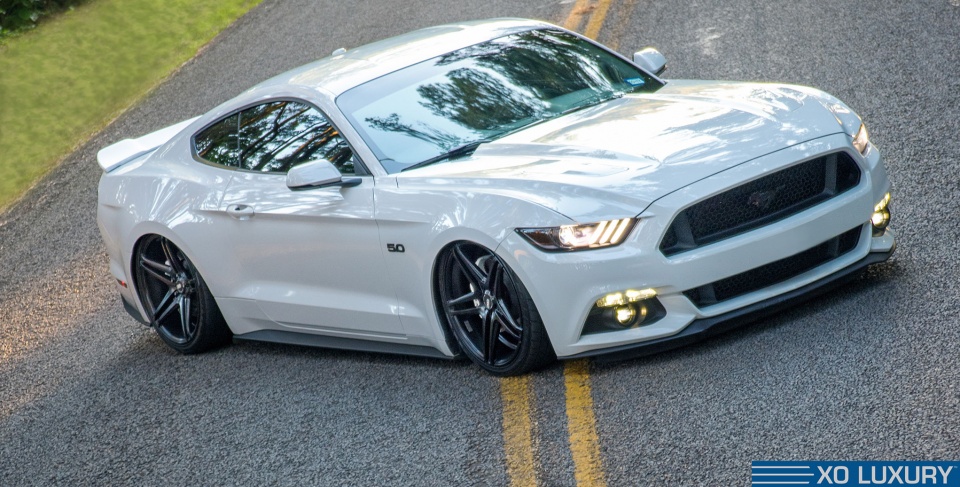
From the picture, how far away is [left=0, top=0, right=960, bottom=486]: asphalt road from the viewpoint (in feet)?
16.0

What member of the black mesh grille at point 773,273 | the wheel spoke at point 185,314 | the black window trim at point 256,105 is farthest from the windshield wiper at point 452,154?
the wheel spoke at point 185,314

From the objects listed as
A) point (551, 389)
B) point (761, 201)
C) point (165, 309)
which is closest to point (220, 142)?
point (165, 309)

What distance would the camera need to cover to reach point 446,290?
19.9 ft

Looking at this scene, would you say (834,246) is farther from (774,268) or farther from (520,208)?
(520,208)

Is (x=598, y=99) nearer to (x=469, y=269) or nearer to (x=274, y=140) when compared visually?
(x=469, y=269)

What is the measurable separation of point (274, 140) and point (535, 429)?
2.62m

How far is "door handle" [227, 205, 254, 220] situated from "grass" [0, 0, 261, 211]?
7.44m

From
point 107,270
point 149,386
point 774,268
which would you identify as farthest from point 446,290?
point 107,270

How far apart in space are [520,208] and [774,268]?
119cm

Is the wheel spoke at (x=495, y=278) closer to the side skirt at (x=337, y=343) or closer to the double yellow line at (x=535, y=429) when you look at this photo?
the double yellow line at (x=535, y=429)

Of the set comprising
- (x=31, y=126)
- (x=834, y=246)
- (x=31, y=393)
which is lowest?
(x=31, y=126)

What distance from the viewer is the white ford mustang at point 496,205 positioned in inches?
216

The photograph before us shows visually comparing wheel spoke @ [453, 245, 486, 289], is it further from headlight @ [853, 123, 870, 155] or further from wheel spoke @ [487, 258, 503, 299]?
headlight @ [853, 123, 870, 155]

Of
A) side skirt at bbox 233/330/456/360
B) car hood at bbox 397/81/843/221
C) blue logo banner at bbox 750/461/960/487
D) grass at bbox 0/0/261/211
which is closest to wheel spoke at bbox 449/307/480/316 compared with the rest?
side skirt at bbox 233/330/456/360
